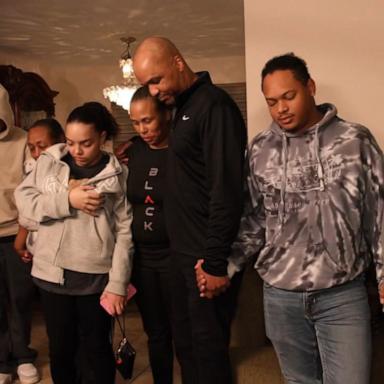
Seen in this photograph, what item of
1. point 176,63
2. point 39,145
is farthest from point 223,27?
point 176,63

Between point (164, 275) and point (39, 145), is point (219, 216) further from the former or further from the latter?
point (39, 145)

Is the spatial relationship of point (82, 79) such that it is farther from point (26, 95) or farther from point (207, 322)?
point (207, 322)

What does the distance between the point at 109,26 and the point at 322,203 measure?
2.84 m

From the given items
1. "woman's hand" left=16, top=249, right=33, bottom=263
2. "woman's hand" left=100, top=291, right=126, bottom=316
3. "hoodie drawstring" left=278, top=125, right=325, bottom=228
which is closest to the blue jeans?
"hoodie drawstring" left=278, top=125, right=325, bottom=228

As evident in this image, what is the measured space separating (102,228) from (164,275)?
27 cm

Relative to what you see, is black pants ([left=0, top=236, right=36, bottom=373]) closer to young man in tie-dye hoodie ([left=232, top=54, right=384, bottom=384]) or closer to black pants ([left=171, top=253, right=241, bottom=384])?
black pants ([left=171, top=253, right=241, bottom=384])

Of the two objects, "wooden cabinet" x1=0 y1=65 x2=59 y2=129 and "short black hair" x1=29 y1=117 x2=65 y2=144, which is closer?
"short black hair" x1=29 y1=117 x2=65 y2=144

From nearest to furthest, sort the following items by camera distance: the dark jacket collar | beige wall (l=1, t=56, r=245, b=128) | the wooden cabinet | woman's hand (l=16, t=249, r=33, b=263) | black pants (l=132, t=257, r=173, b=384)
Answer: the dark jacket collar < black pants (l=132, t=257, r=173, b=384) < woman's hand (l=16, t=249, r=33, b=263) < the wooden cabinet < beige wall (l=1, t=56, r=245, b=128)

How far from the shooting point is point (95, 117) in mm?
1590

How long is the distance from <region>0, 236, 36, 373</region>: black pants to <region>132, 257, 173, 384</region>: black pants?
0.75 metres

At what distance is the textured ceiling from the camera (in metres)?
3.13

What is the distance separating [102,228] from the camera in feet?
5.23

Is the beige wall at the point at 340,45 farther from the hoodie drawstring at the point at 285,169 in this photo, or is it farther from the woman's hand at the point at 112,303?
the woman's hand at the point at 112,303

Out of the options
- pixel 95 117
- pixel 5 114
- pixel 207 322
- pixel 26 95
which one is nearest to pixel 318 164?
pixel 207 322
